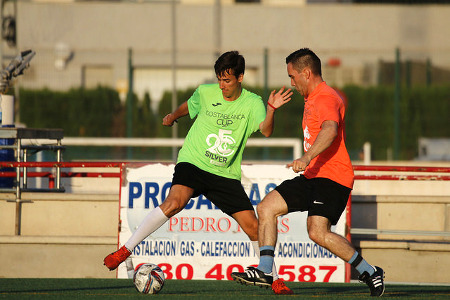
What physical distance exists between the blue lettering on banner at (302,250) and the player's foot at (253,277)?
292 cm

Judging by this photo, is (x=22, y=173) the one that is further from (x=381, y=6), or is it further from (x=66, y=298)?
(x=381, y=6)

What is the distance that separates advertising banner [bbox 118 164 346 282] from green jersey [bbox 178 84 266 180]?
7.61ft

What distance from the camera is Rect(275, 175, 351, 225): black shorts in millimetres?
6852

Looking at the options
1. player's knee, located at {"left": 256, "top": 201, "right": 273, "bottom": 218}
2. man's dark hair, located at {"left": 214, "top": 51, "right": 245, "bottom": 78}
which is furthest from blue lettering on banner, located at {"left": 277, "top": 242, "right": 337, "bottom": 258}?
man's dark hair, located at {"left": 214, "top": 51, "right": 245, "bottom": 78}

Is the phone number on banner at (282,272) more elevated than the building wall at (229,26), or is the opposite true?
the building wall at (229,26)

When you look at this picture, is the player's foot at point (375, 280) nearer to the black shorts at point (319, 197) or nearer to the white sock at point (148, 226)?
the black shorts at point (319, 197)

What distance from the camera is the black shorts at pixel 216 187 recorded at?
7.42 meters

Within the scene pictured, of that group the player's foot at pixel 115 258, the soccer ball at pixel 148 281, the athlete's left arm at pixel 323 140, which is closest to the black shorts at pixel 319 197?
the athlete's left arm at pixel 323 140

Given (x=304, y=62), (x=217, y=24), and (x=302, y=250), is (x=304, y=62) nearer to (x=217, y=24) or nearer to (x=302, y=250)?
(x=302, y=250)

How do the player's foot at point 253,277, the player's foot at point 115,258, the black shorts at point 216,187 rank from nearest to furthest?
the player's foot at point 253,277, the player's foot at point 115,258, the black shorts at point 216,187

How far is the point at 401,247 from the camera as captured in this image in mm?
9945

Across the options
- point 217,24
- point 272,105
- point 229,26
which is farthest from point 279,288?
point 229,26

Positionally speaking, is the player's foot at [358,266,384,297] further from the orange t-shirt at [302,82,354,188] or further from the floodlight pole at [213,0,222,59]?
the floodlight pole at [213,0,222,59]

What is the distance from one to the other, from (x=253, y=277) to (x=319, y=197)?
0.84 m
